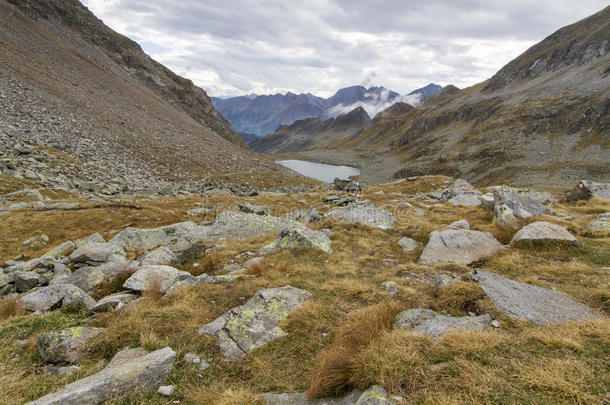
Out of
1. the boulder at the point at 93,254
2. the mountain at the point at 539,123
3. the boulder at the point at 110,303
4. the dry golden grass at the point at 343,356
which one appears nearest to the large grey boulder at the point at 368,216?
the dry golden grass at the point at 343,356

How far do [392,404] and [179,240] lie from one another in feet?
49.8

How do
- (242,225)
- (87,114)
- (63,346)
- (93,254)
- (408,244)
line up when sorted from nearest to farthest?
1. (63,346)
2. (93,254)
3. (408,244)
4. (242,225)
5. (87,114)

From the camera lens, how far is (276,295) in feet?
27.1

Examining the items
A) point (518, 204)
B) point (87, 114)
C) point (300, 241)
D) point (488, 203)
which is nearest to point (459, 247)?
point (518, 204)

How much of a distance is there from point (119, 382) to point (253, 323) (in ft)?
9.80

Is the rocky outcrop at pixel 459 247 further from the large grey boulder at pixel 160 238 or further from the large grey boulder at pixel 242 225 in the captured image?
the large grey boulder at pixel 160 238

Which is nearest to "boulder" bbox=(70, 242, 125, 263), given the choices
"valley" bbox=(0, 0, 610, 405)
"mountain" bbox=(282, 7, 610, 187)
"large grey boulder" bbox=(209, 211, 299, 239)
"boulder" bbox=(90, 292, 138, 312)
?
"valley" bbox=(0, 0, 610, 405)

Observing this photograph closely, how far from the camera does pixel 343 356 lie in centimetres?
474

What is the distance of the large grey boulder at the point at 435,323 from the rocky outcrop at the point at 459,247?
5072 mm

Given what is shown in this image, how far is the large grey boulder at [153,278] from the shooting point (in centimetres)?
929

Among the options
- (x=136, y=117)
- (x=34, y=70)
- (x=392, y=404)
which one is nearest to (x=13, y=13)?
(x=34, y=70)

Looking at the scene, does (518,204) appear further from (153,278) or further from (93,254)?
(93,254)

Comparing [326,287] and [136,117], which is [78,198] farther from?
[136,117]

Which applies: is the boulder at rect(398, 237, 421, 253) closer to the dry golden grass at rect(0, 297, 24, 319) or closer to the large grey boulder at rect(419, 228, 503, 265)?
the large grey boulder at rect(419, 228, 503, 265)
